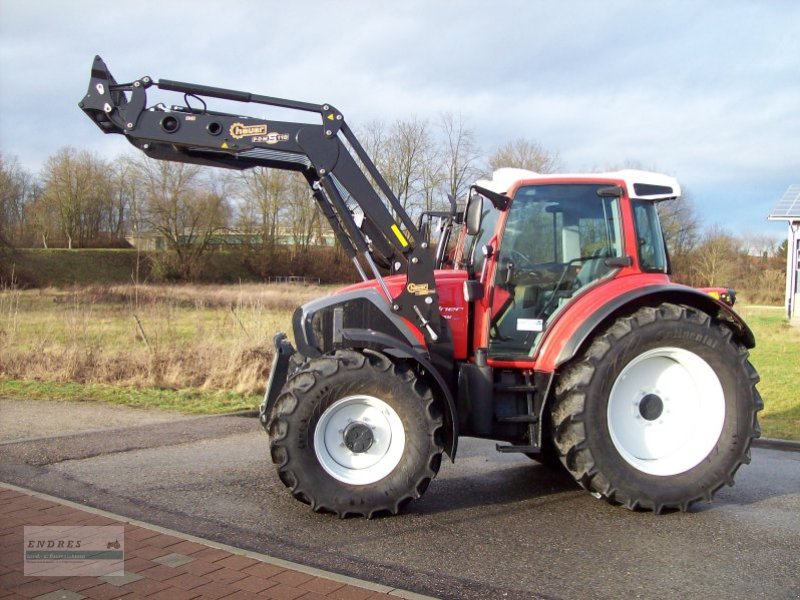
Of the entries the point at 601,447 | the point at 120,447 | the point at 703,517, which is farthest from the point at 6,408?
the point at 703,517

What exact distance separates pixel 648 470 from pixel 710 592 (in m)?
1.60

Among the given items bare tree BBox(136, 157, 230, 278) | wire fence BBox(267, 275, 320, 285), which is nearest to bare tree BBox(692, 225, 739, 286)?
wire fence BBox(267, 275, 320, 285)

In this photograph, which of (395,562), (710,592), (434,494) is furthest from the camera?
(434,494)

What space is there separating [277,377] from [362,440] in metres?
1.09

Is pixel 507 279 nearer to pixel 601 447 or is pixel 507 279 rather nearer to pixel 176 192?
pixel 601 447

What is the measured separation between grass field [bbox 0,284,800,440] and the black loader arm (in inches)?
196

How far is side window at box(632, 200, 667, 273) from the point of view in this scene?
20.5ft

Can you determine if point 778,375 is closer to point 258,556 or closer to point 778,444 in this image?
point 778,444

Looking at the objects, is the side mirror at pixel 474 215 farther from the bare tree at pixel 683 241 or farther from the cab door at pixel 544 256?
the bare tree at pixel 683 241

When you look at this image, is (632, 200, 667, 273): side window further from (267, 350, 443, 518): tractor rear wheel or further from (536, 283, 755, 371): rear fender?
(267, 350, 443, 518): tractor rear wheel

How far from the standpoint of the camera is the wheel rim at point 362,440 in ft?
18.2


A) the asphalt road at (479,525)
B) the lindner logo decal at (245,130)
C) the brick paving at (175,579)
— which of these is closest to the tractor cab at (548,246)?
the asphalt road at (479,525)

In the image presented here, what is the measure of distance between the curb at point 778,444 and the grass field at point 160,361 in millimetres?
410

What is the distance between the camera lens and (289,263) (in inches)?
1727
